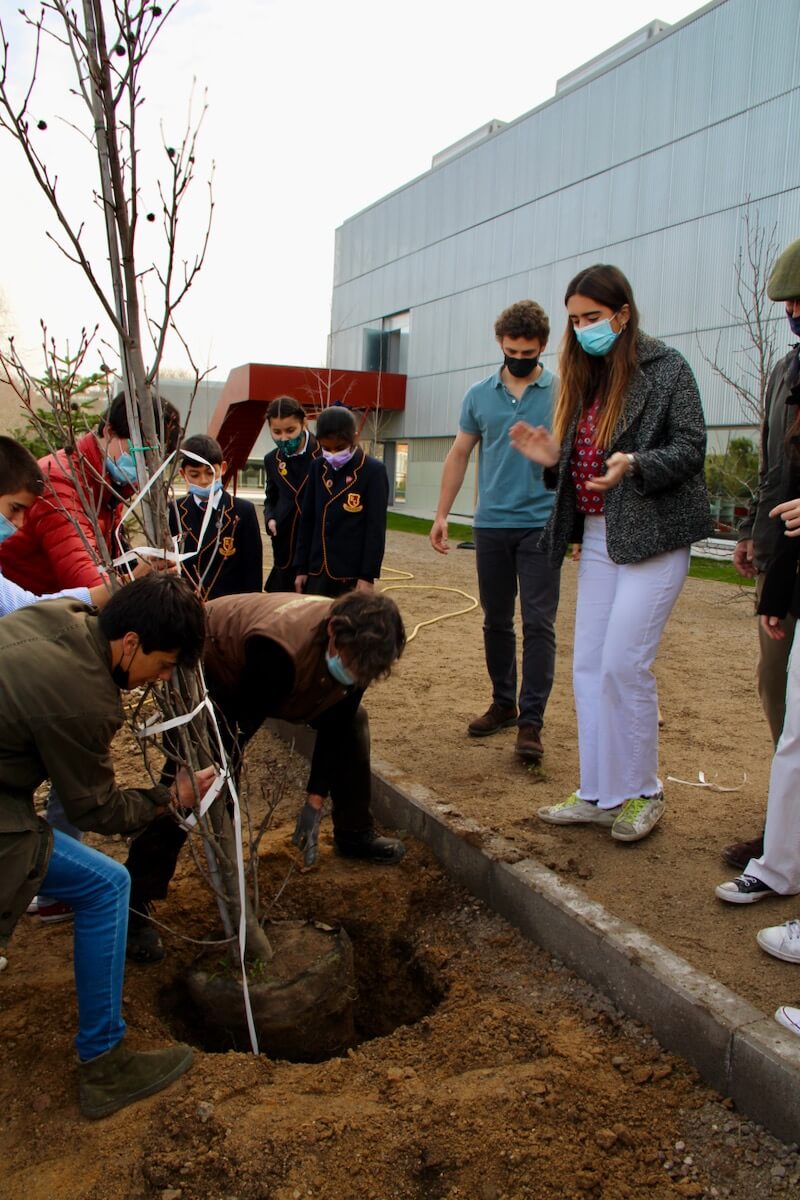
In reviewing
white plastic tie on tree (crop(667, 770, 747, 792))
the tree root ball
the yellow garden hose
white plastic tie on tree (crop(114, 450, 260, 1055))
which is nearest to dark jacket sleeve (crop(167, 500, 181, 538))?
white plastic tie on tree (crop(114, 450, 260, 1055))

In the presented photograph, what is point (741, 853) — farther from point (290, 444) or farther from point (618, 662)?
point (290, 444)

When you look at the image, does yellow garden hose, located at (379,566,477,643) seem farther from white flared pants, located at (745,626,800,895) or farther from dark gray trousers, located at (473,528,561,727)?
white flared pants, located at (745,626,800,895)

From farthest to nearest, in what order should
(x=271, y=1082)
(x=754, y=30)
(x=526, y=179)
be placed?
(x=526, y=179) → (x=754, y=30) → (x=271, y=1082)

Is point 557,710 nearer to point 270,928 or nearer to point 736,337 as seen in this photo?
point 270,928

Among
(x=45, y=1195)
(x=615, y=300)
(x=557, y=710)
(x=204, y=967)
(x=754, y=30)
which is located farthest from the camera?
(x=754, y=30)

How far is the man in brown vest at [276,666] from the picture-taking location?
2.84 m

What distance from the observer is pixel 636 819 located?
11.3 ft

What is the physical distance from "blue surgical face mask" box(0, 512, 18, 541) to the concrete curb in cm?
191

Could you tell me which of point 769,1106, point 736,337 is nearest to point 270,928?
point 769,1106

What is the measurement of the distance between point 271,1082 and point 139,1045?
1.30 ft

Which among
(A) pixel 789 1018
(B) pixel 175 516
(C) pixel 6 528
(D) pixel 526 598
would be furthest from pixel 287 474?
(A) pixel 789 1018

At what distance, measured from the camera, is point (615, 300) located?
3.28m

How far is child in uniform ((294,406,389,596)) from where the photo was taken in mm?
4996

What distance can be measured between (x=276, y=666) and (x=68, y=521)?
0.88 meters
